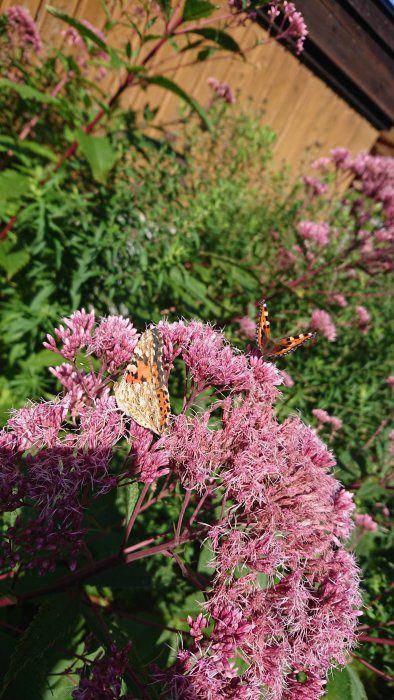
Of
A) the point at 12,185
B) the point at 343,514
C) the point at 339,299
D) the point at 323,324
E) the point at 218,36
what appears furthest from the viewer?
the point at 339,299

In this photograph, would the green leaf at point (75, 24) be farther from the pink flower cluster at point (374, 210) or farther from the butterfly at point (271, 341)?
the pink flower cluster at point (374, 210)

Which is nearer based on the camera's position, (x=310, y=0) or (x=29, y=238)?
(x=29, y=238)

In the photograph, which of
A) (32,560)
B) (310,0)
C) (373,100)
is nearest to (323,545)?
(32,560)

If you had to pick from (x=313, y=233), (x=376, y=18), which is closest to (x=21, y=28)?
(x=313, y=233)

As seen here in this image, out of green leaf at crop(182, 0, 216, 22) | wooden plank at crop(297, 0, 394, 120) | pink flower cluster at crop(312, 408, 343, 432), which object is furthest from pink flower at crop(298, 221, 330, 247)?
wooden plank at crop(297, 0, 394, 120)

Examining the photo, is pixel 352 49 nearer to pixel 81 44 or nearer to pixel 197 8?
pixel 81 44

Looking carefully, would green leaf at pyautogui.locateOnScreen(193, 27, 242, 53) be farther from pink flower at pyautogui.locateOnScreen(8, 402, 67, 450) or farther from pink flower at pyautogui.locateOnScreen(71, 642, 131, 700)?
pink flower at pyautogui.locateOnScreen(71, 642, 131, 700)

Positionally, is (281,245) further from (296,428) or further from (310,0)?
(310,0)
